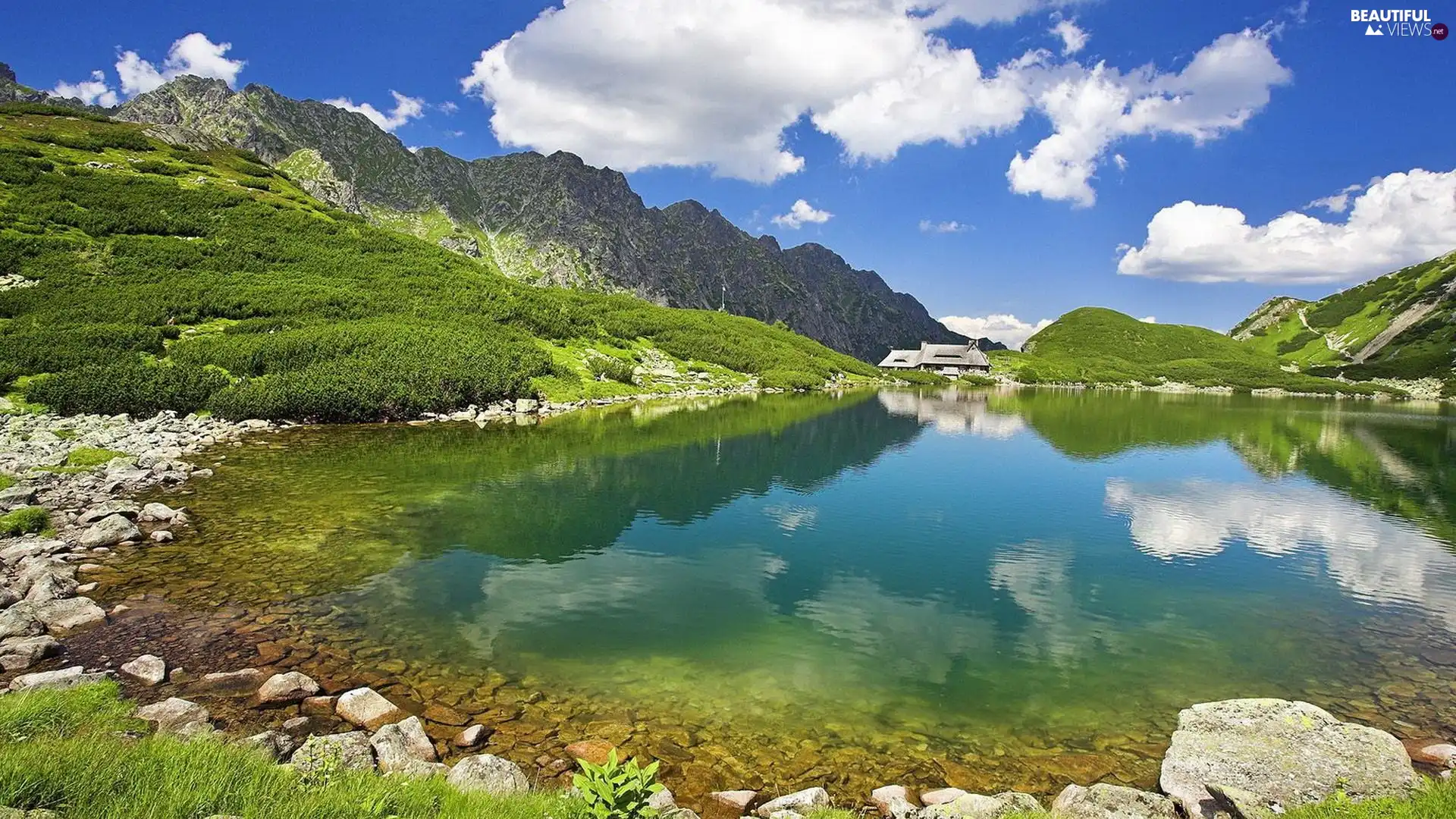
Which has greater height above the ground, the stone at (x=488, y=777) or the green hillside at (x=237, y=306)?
the green hillside at (x=237, y=306)

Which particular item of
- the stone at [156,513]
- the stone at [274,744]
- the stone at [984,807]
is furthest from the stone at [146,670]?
the stone at [984,807]

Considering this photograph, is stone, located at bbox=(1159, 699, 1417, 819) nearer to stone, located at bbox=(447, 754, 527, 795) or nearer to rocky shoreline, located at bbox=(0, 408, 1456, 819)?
rocky shoreline, located at bbox=(0, 408, 1456, 819)

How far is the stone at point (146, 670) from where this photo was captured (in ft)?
41.1

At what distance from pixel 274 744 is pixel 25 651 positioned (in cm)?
767

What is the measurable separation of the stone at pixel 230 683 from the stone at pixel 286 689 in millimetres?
306

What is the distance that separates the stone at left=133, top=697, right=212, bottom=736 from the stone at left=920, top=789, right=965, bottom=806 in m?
11.4

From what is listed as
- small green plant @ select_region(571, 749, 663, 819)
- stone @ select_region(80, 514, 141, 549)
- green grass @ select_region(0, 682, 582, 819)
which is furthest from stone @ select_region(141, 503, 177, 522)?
small green plant @ select_region(571, 749, 663, 819)

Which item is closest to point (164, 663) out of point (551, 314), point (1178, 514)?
point (1178, 514)

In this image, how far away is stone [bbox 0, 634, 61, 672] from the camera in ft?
40.7

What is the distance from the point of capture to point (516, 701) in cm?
1313

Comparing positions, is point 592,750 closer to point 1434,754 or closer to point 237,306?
point 1434,754

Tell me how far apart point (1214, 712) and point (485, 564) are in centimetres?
1975

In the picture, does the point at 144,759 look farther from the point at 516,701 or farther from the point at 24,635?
the point at 24,635

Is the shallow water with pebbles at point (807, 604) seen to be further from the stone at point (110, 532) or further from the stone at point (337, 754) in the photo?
the stone at point (337, 754)
